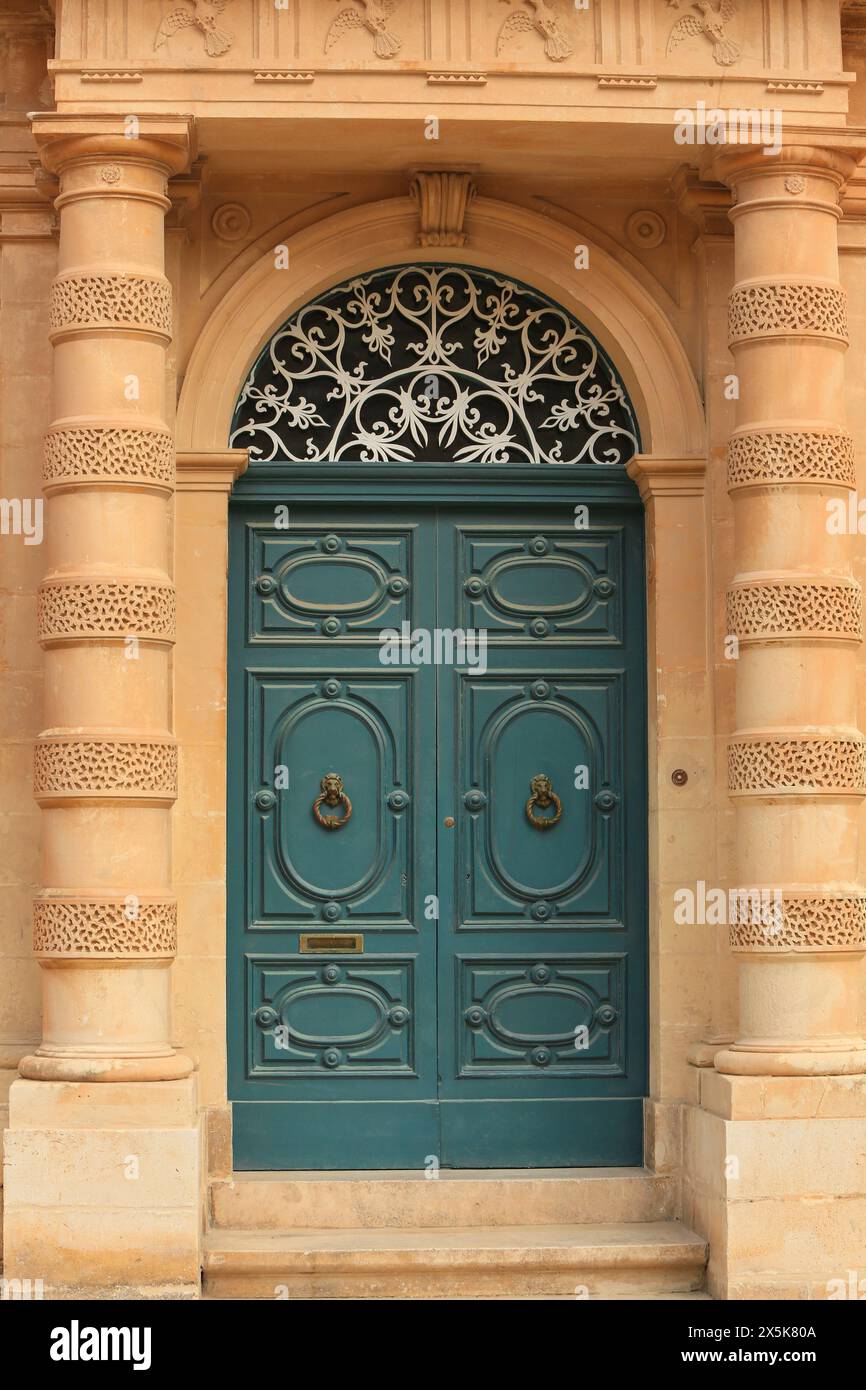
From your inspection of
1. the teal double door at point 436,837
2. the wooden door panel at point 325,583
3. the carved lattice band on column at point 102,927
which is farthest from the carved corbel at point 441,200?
the carved lattice band on column at point 102,927

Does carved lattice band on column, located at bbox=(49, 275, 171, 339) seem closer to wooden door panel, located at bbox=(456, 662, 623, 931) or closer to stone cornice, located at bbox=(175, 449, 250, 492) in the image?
stone cornice, located at bbox=(175, 449, 250, 492)

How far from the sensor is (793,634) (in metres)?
8.43

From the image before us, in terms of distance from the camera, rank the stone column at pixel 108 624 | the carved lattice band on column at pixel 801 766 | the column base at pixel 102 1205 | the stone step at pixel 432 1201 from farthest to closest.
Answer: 1. the stone step at pixel 432 1201
2. the carved lattice band on column at pixel 801 766
3. the stone column at pixel 108 624
4. the column base at pixel 102 1205

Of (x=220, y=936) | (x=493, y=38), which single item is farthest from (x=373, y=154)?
(x=220, y=936)

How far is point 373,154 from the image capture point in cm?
889

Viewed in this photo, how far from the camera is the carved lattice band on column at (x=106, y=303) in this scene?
27.4 ft

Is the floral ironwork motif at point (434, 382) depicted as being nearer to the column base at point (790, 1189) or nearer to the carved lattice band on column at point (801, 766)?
the carved lattice band on column at point (801, 766)

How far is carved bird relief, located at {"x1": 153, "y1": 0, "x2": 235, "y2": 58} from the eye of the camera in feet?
27.6

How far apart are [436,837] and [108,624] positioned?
1.96 metres

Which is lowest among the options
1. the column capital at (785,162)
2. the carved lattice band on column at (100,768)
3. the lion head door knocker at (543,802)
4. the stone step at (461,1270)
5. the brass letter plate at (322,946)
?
the stone step at (461,1270)

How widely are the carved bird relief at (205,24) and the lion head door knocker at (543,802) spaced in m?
3.56

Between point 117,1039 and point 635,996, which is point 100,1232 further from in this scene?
point 635,996

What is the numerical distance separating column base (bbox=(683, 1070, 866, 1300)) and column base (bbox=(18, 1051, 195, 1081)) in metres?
2.33

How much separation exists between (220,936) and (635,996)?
1.97 m
